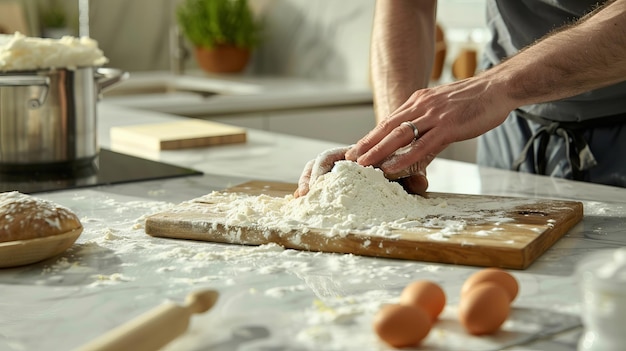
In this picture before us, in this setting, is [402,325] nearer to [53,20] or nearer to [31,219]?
[31,219]

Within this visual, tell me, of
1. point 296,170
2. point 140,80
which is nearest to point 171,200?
point 296,170

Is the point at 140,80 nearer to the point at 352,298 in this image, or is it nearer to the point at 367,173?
the point at 367,173

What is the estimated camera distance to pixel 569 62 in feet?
4.42

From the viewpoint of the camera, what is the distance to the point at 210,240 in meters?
1.18

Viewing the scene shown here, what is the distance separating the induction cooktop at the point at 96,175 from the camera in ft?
5.00

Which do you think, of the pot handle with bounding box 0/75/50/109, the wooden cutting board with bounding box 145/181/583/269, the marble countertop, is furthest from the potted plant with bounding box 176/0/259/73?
the wooden cutting board with bounding box 145/181/583/269

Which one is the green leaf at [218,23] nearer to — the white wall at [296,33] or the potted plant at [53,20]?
the white wall at [296,33]

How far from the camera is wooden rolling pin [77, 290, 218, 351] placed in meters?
0.70

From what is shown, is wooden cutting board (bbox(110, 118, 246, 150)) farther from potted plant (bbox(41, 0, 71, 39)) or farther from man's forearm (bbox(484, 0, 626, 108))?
potted plant (bbox(41, 0, 71, 39))

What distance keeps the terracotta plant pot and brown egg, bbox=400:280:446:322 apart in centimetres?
325

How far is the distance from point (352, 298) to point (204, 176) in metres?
0.79

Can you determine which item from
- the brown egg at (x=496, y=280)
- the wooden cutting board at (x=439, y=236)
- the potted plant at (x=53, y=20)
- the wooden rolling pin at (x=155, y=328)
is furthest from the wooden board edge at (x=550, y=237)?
the potted plant at (x=53, y=20)

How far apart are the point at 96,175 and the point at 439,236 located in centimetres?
75

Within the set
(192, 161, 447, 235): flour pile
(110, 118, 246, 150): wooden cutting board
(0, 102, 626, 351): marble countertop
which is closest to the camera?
(0, 102, 626, 351): marble countertop
